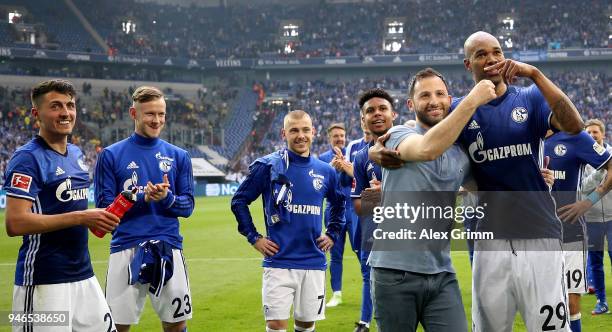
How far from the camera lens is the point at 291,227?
6375 millimetres

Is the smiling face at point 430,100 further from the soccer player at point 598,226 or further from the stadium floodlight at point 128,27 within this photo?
the stadium floodlight at point 128,27

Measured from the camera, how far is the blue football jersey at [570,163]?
731 centimetres

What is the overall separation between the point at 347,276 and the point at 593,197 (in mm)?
7268

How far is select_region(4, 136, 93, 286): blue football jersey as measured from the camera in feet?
15.7

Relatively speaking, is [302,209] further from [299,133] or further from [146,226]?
[146,226]

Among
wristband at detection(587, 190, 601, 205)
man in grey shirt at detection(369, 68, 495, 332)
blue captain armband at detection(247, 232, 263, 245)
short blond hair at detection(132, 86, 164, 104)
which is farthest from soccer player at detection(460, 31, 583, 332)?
short blond hair at detection(132, 86, 164, 104)

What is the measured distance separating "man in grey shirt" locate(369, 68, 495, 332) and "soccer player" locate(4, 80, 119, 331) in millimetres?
1874

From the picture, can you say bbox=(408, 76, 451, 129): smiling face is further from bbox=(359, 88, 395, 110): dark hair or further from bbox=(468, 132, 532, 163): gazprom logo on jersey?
bbox=(359, 88, 395, 110): dark hair

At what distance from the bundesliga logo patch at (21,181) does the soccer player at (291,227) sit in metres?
2.21

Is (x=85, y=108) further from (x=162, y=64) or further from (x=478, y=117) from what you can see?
(x=478, y=117)

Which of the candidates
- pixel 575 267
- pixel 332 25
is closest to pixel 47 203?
pixel 575 267

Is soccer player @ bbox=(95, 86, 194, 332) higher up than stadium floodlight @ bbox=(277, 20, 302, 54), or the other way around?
stadium floodlight @ bbox=(277, 20, 302, 54)

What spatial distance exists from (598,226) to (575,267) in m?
2.69

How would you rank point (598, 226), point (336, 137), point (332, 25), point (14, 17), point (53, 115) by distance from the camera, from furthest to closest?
point (332, 25)
point (14, 17)
point (336, 137)
point (598, 226)
point (53, 115)
